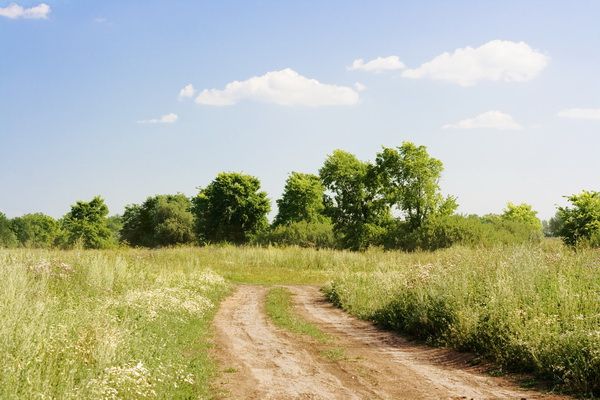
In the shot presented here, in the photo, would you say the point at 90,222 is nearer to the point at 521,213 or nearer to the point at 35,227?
the point at 35,227

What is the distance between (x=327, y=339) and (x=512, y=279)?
526cm

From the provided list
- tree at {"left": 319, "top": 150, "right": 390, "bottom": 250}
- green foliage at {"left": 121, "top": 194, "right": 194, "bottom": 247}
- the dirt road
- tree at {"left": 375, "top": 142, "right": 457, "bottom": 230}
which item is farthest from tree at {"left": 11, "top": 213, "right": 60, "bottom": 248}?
the dirt road

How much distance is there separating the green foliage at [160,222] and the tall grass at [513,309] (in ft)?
244

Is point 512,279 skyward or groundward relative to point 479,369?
skyward

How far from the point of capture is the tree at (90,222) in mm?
82625

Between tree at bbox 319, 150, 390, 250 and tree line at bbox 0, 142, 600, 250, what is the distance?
11 cm

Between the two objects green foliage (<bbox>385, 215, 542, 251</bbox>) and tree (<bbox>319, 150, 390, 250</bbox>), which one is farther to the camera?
tree (<bbox>319, 150, 390, 250</bbox>)

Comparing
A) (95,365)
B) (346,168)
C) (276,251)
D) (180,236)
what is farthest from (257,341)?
(180,236)

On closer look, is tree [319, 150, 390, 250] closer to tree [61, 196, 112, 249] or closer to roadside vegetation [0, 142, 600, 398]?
roadside vegetation [0, 142, 600, 398]

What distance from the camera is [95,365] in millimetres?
7793

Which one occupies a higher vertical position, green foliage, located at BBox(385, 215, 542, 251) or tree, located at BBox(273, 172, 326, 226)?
tree, located at BBox(273, 172, 326, 226)

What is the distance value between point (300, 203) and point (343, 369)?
6650 centimetres

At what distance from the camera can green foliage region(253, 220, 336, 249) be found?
210 ft

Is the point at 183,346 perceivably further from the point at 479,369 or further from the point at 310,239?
the point at 310,239
